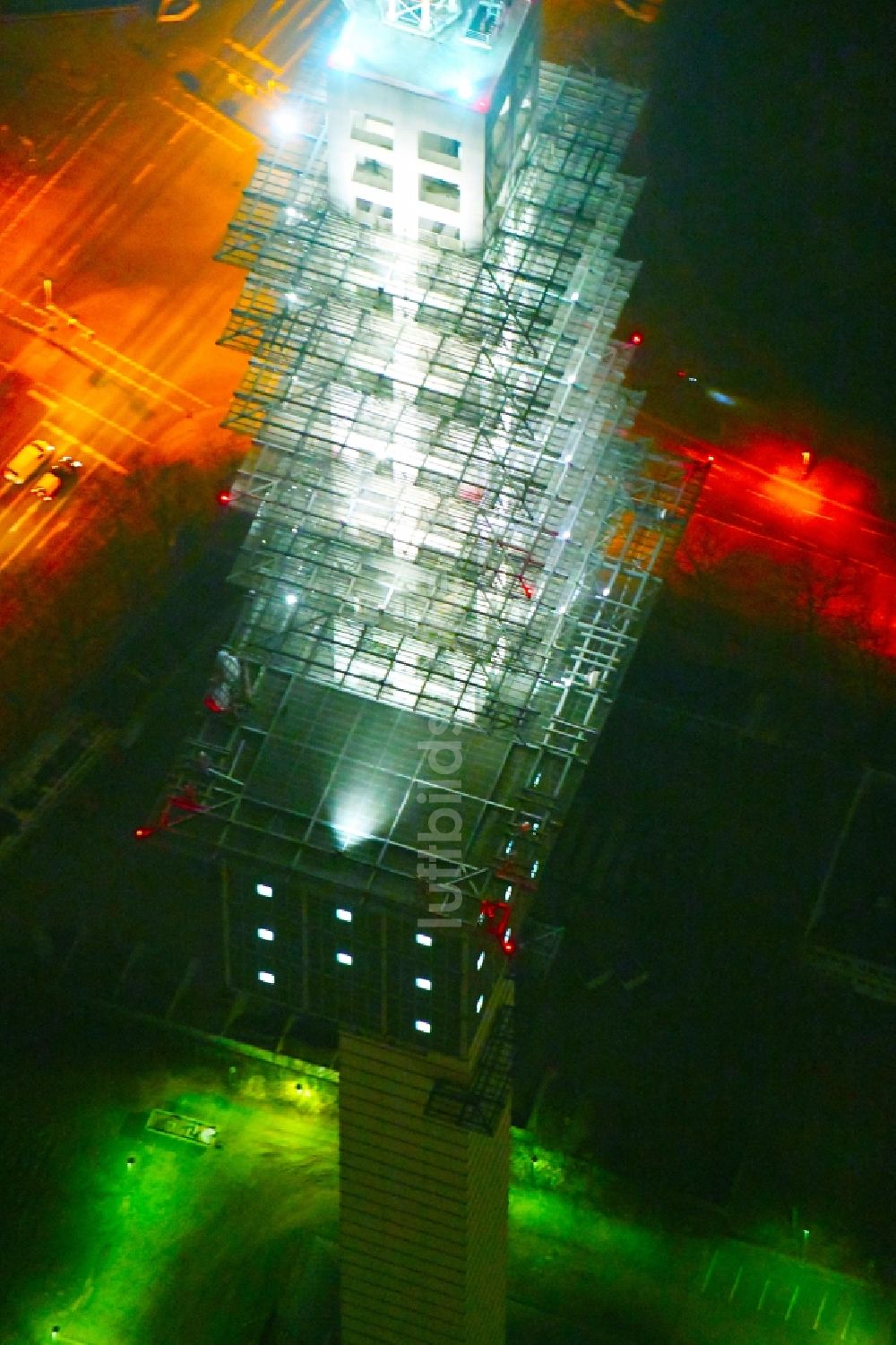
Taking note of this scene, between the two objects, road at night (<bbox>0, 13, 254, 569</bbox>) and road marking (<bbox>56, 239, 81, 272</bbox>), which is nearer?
road at night (<bbox>0, 13, 254, 569</bbox>)

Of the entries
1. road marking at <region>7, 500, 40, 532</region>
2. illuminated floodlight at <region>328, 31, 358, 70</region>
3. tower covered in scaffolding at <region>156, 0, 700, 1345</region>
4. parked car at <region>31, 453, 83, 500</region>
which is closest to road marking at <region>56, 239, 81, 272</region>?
parked car at <region>31, 453, 83, 500</region>

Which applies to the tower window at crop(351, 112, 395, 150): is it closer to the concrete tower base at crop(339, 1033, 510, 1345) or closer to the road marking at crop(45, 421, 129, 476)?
the concrete tower base at crop(339, 1033, 510, 1345)

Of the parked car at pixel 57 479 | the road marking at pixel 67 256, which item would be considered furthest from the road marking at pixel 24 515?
the road marking at pixel 67 256

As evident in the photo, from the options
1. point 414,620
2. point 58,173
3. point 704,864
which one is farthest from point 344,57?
point 58,173

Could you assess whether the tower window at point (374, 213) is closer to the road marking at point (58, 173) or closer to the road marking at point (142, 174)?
the road marking at point (142, 174)

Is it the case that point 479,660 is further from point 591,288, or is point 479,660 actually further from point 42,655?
point 42,655

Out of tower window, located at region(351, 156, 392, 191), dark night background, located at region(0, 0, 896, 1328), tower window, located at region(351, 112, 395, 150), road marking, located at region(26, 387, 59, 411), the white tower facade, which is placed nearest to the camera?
the white tower facade
